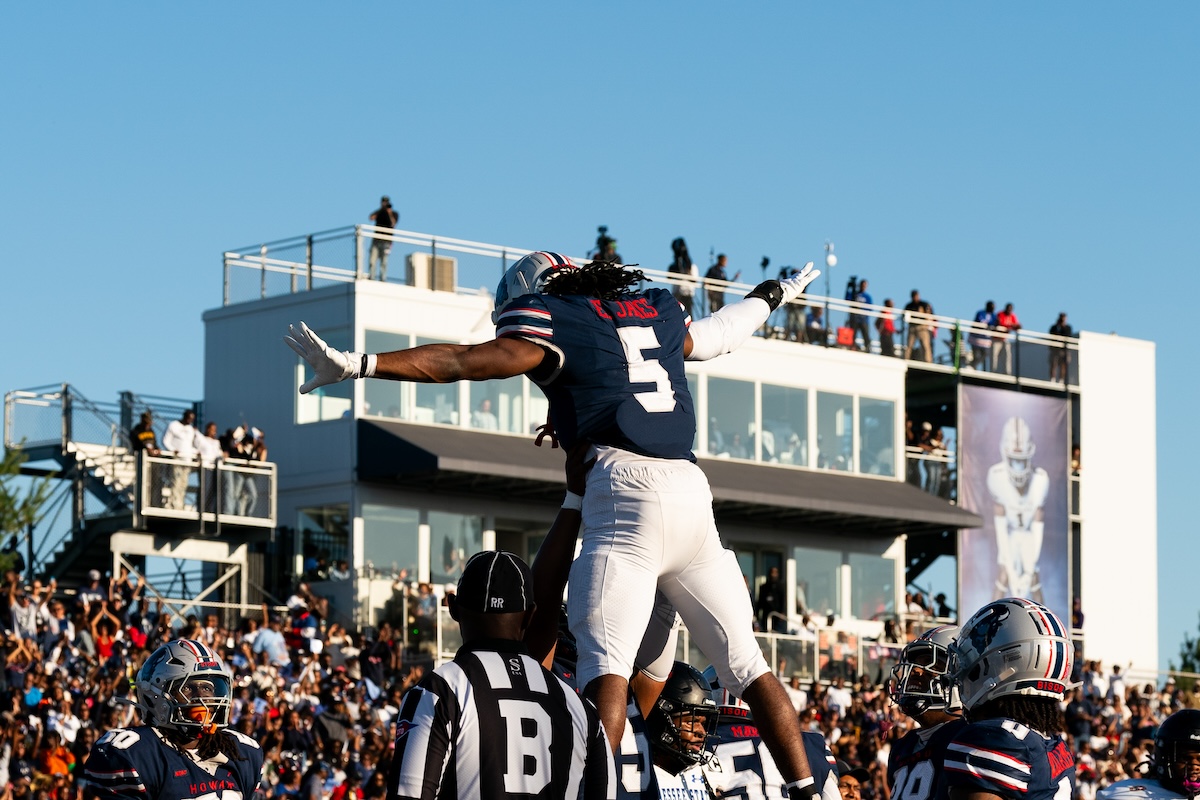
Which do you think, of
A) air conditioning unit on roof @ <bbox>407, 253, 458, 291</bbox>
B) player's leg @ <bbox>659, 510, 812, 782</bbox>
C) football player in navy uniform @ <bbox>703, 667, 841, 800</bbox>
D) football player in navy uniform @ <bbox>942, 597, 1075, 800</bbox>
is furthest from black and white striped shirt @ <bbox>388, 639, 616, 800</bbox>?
air conditioning unit on roof @ <bbox>407, 253, 458, 291</bbox>

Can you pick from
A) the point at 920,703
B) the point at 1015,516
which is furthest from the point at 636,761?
the point at 1015,516

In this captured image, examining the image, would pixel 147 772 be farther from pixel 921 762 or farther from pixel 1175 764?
pixel 1175 764

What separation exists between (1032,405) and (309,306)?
15395 millimetres

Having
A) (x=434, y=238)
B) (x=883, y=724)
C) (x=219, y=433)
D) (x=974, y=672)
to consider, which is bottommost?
(x=883, y=724)

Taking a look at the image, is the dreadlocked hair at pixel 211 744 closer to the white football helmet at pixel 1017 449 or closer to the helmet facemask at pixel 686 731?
the helmet facemask at pixel 686 731

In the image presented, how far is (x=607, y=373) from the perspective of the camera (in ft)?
24.9

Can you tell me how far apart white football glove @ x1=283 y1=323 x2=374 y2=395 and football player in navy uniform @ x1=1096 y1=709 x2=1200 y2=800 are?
3.55 meters

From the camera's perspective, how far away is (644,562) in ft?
24.5

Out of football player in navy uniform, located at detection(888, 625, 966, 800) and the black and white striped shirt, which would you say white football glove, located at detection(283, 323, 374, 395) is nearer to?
the black and white striped shirt

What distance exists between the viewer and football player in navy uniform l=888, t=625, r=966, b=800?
7906 millimetres

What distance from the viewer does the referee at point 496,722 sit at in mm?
6215

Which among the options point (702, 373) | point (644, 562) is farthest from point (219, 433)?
point (644, 562)

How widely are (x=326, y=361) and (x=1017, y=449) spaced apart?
37.4m

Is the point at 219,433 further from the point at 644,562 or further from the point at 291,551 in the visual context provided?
the point at 644,562
